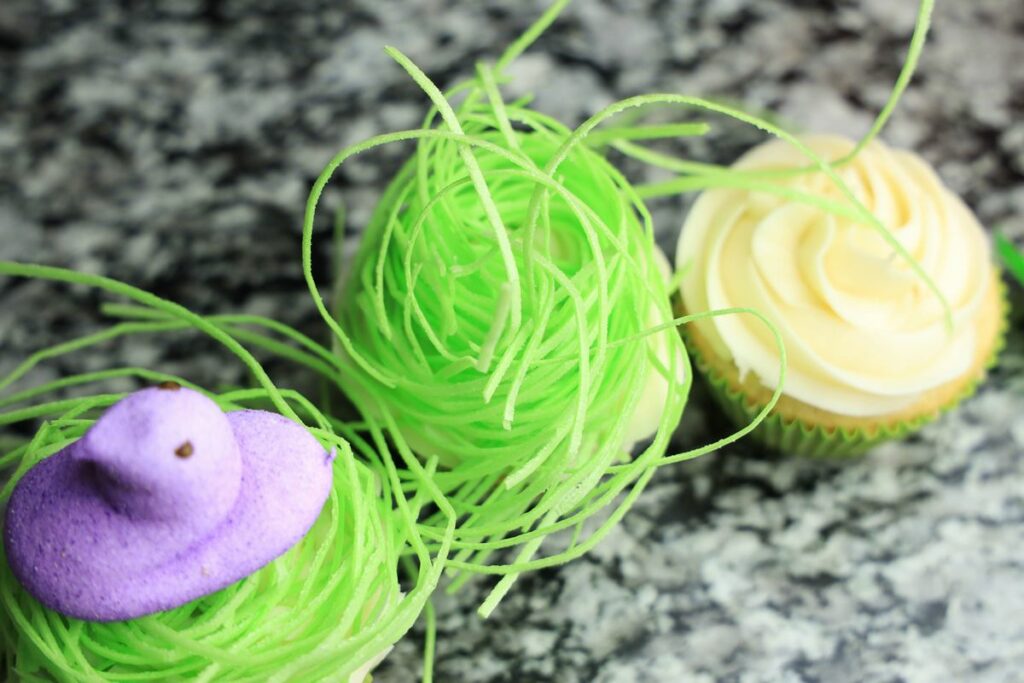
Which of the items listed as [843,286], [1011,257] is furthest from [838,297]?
[1011,257]

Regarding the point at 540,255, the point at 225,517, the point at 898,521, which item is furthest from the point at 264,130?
the point at 898,521

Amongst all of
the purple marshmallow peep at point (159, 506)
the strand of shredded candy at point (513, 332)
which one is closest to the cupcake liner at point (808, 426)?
the strand of shredded candy at point (513, 332)

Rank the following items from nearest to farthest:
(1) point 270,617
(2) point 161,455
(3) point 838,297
A: (2) point 161,455
(1) point 270,617
(3) point 838,297

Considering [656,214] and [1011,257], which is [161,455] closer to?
[656,214]

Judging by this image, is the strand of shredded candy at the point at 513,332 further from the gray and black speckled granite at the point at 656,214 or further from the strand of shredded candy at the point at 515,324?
the gray and black speckled granite at the point at 656,214

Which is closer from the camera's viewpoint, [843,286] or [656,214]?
[843,286]

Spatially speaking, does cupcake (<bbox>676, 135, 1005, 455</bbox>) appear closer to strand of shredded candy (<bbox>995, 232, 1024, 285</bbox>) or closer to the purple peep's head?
strand of shredded candy (<bbox>995, 232, 1024, 285</bbox>)
